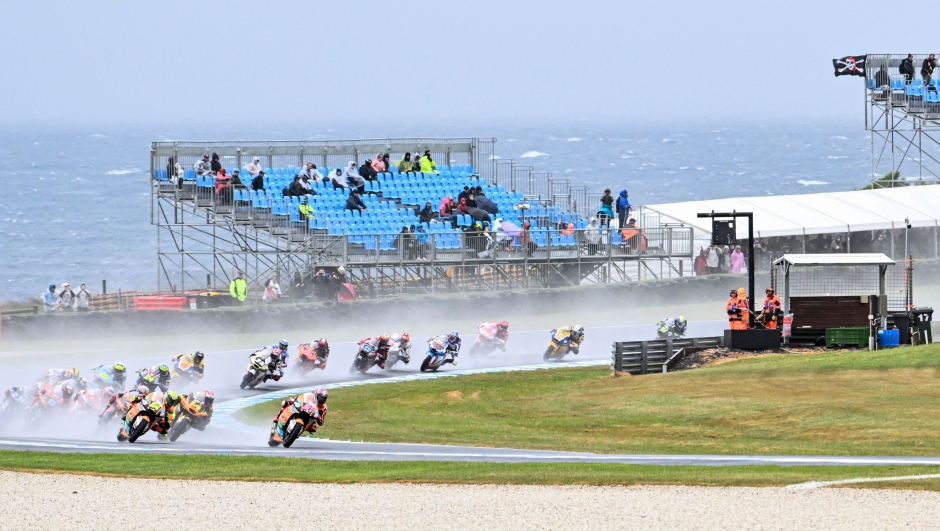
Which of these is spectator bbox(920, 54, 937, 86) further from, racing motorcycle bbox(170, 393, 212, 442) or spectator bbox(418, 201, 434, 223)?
racing motorcycle bbox(170, 393, 212, 442)

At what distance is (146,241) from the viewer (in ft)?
383

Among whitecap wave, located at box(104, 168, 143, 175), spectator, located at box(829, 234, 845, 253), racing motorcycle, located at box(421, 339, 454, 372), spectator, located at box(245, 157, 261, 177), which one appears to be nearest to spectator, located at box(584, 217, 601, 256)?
spectator, located at box(829, 234, 845, 253)

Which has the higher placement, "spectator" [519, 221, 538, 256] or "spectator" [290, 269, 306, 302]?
"spectator" [519, 221, 538, 256]

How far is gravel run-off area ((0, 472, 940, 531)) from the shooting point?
49.7 ft

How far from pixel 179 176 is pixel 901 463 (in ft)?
90.9

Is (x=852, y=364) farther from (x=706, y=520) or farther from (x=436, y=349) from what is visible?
(x=706, y=520)

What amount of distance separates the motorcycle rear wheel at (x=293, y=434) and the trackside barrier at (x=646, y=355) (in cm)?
1049

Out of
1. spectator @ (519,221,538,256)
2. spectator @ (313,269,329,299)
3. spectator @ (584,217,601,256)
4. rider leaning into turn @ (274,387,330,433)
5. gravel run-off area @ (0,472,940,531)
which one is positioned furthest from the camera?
spectator @ (584,217,601,256)

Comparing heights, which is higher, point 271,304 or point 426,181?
point 426,181

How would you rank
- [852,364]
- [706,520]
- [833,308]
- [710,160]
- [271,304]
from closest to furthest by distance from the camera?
[706,520], [852,364], [833,308], [271,304], [710,160]

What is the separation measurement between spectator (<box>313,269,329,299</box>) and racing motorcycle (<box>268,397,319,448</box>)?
1474cm

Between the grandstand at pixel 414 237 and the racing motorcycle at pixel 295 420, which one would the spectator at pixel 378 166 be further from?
the racing motorcycle at pixel 295 420

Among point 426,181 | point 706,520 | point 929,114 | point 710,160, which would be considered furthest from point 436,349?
point 710,160

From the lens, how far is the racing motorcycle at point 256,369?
29094 mm
